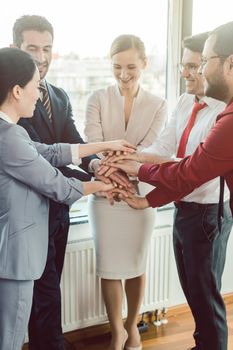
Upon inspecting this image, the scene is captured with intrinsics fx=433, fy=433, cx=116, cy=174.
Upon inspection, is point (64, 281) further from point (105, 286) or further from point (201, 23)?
point (201, 23)

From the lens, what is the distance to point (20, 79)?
159cm

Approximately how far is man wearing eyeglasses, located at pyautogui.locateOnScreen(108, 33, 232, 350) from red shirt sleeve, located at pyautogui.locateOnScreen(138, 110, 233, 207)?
0.23 feet

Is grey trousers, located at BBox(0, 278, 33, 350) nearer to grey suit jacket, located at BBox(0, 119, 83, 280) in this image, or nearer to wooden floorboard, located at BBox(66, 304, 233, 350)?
grey suit jacket, located at BBox(0, 119, 83, 280)

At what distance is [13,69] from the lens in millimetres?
1568

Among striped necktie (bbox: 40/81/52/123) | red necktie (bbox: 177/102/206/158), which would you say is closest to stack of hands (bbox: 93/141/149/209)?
red necktie (bbox: 177/102/206/158)

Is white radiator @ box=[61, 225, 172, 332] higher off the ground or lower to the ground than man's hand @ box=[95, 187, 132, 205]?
lower

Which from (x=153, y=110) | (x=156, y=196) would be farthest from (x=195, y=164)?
(x=153, y=110)

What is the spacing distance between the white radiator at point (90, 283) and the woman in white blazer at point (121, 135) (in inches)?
7.8

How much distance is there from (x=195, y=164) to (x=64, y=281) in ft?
3.93

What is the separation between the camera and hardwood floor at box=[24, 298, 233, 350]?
103 inches

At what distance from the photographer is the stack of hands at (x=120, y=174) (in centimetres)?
208

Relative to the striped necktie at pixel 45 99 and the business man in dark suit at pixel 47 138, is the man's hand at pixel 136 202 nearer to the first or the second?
the business man in dark suit at pixel 47 138

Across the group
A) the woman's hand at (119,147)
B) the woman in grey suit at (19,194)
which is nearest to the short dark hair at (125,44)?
the woman's hand at (119,147)

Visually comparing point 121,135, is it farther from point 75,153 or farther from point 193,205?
point 193,205
